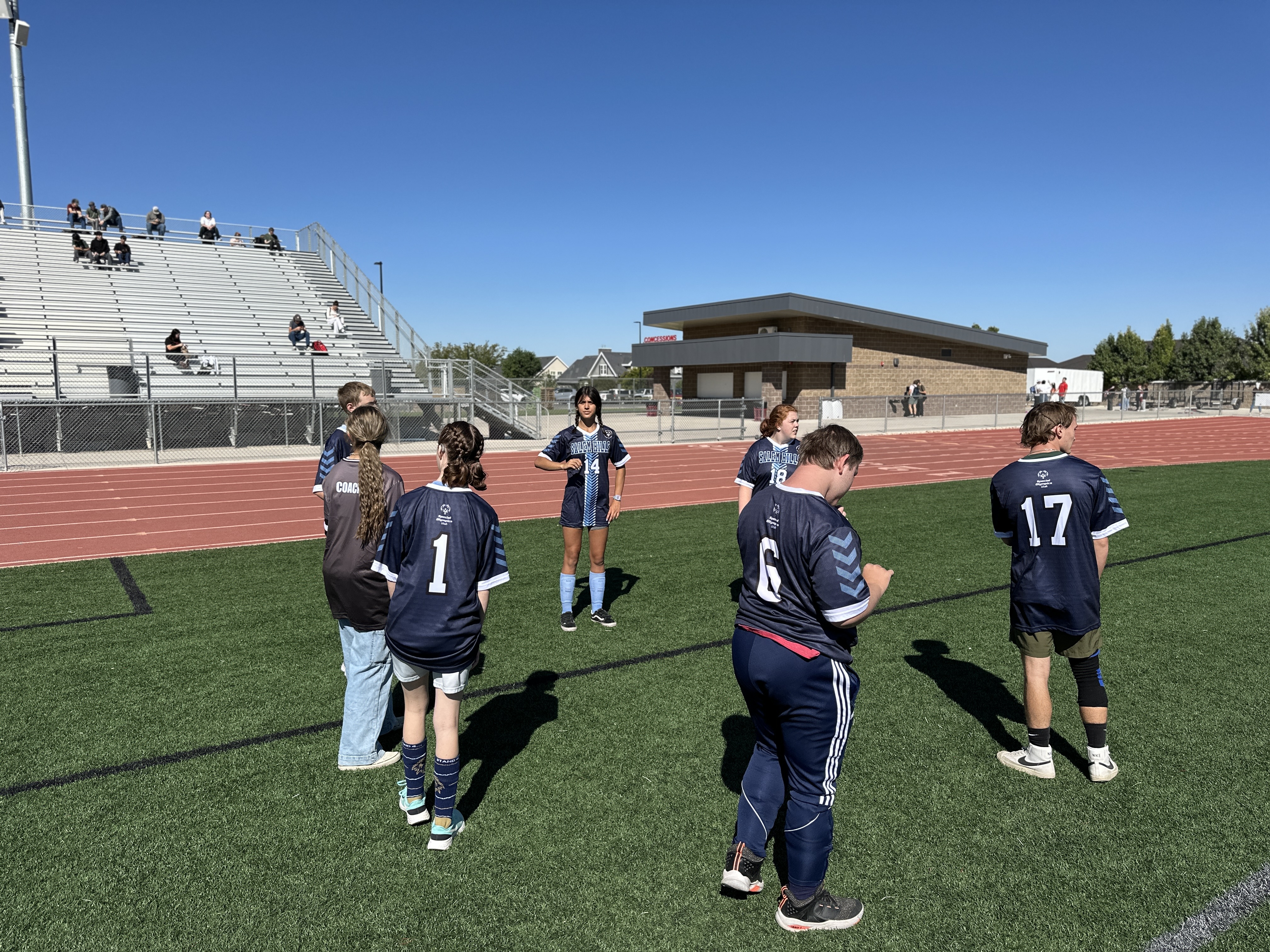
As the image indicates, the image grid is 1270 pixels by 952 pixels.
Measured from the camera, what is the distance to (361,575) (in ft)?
A: 12.3

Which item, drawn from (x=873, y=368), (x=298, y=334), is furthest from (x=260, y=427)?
(x=873, y=368)

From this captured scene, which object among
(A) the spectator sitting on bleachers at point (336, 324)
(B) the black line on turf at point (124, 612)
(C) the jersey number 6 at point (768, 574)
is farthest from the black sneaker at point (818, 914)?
(A) the spectator sitting on bleachers at point (336, 324)

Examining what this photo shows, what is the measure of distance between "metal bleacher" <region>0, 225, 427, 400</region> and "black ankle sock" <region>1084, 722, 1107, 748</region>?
21.2 meters

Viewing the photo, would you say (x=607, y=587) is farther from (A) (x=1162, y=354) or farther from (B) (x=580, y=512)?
(A) (x=1162, y=354)

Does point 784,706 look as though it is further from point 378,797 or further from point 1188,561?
point 1188,561

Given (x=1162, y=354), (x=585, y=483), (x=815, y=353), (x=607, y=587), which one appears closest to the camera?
(x=585, y=483)

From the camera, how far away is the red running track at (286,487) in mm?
10234

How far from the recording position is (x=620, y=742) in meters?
4.37

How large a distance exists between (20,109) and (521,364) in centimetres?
5796

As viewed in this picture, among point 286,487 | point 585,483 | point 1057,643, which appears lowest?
point 286,487

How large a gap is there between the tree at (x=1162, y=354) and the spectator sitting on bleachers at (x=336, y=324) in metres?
62.6

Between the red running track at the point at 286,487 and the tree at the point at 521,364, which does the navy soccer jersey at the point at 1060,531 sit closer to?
the red running track at the point at 286,487

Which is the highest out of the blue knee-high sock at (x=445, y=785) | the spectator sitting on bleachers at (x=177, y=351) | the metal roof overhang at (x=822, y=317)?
the metal roof overhang at (x=822, y=317)

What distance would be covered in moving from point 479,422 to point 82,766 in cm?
2423
